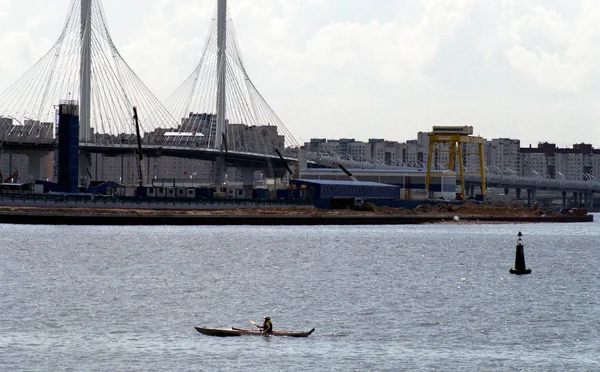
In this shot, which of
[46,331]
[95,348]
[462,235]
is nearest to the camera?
[95,348]

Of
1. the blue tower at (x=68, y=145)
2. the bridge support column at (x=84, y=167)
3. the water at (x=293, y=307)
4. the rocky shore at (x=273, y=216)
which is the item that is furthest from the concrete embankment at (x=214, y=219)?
the bridge support column at (x=84, y=167)

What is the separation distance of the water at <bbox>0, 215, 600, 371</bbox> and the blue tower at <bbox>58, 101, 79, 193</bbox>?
37.0m

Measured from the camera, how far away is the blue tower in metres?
118

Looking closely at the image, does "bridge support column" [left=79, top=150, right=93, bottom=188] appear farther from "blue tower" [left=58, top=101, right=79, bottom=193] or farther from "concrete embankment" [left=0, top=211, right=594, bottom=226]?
"concrete embankment" [left=0, top=211, right=594, bottom=226]

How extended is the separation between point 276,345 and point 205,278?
20995 millimetres

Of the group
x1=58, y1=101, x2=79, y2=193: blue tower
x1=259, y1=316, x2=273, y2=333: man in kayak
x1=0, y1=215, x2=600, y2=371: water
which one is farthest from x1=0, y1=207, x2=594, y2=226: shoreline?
x1=259, y1=316, x2=273, y2=333: man in kayak

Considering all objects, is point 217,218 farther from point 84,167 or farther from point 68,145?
point 84,167

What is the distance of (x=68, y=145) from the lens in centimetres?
11869

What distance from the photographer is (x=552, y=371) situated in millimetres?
33906

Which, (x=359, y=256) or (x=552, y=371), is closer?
(x=552, y=371)

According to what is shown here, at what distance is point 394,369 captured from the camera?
1340 inches

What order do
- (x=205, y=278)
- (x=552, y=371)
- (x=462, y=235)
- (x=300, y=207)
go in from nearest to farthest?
(x=552, y=371)
(x=205, y=278)
(x=462, y=235)
(x=300, y=207)

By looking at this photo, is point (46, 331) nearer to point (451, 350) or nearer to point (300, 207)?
point (451, 350)

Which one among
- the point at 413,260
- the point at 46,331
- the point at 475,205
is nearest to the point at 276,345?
the point at 46,331
